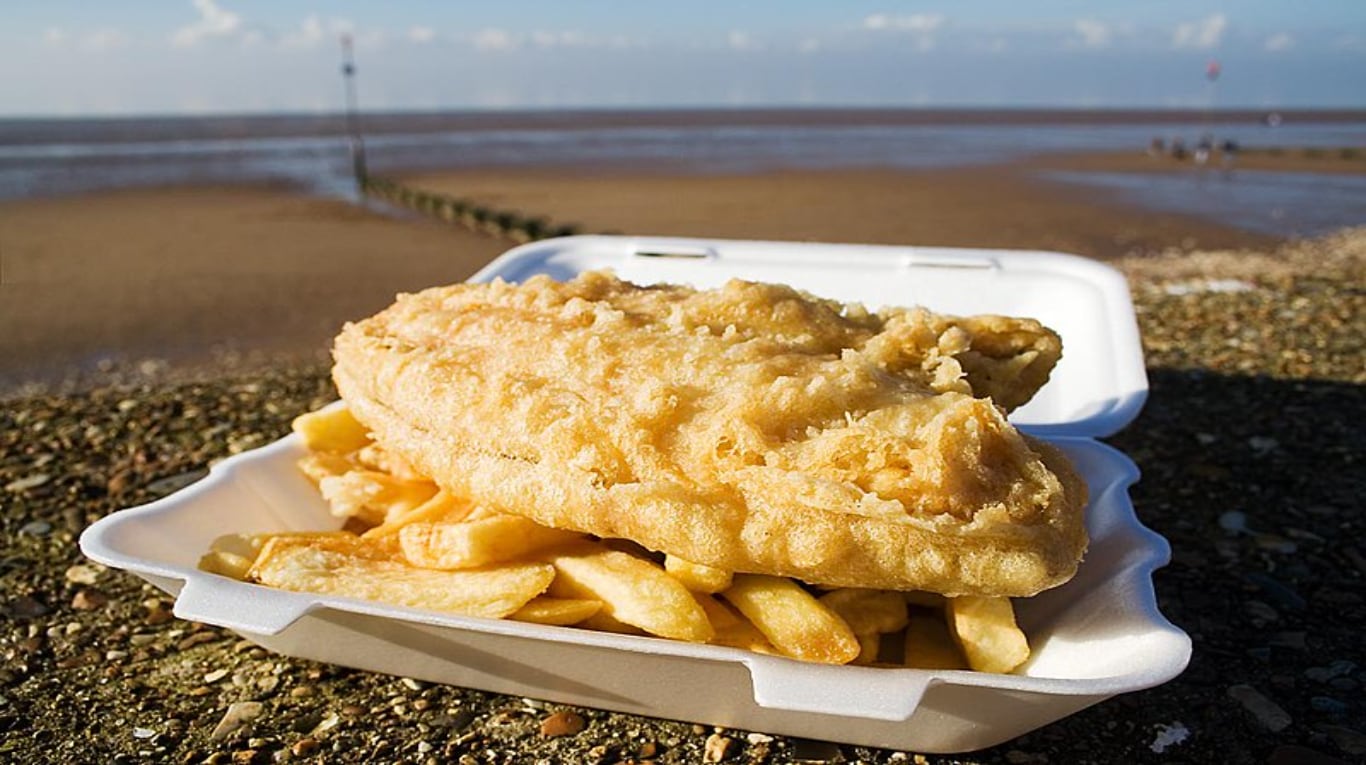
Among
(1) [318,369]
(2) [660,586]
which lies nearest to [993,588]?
(2) [660,586]

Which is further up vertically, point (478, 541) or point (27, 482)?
point (478, 541)

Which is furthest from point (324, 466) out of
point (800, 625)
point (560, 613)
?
point (800, 625)

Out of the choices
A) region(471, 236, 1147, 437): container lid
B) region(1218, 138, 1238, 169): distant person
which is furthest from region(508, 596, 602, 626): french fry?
region(1218, 138, 1238, 169): distant person

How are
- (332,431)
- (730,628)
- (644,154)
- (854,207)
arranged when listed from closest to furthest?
(730,628) < (332,431) < (854,207) < (644,154)

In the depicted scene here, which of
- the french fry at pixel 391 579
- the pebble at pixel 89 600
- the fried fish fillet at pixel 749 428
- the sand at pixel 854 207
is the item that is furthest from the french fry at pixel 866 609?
the sand at pixel 854 207

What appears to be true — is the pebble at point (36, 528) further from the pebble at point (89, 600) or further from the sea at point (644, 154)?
the sea at point (644, 154)

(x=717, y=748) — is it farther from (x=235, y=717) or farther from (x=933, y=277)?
(x=933, y=277)

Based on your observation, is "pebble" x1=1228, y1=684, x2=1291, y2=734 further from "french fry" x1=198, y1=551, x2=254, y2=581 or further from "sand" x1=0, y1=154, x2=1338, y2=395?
"sand" x1=0, y1=154, x2=1338, y2=395
